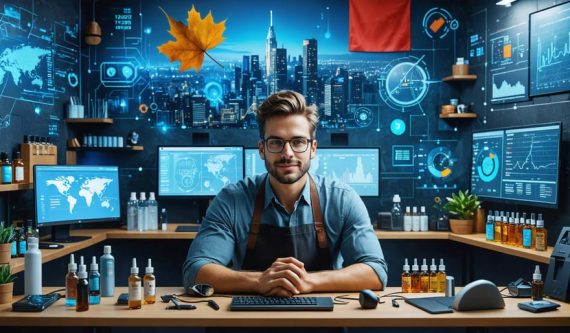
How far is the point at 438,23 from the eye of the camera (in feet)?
16.6

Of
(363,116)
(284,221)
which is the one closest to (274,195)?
(284,221)

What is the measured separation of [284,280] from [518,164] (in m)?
2.45

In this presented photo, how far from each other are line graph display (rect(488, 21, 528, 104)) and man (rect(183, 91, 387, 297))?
2160mm

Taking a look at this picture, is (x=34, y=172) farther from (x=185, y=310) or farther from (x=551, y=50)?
(x=551, y=50)

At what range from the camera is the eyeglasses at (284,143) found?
2396mm

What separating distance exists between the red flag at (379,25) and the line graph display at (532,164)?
1396 millimetres

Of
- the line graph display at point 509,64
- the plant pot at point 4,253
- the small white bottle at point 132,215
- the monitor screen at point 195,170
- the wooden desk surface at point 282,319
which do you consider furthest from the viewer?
the monitor screen at point 195,170

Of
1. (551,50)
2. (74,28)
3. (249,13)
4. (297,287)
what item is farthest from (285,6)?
(297,287)

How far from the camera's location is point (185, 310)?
203 cm

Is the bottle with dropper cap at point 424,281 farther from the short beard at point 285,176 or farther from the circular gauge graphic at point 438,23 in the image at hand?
the circular gauge graphic at point 438,23

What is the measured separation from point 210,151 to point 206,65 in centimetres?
78

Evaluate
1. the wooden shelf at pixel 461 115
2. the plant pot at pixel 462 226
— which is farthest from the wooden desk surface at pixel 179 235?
the wooden shelf at pixel 461 115

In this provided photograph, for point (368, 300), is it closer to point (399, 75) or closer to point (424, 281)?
point (424, 281)

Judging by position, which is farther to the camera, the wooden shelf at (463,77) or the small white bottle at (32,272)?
the wooden shelf at (463,77)
